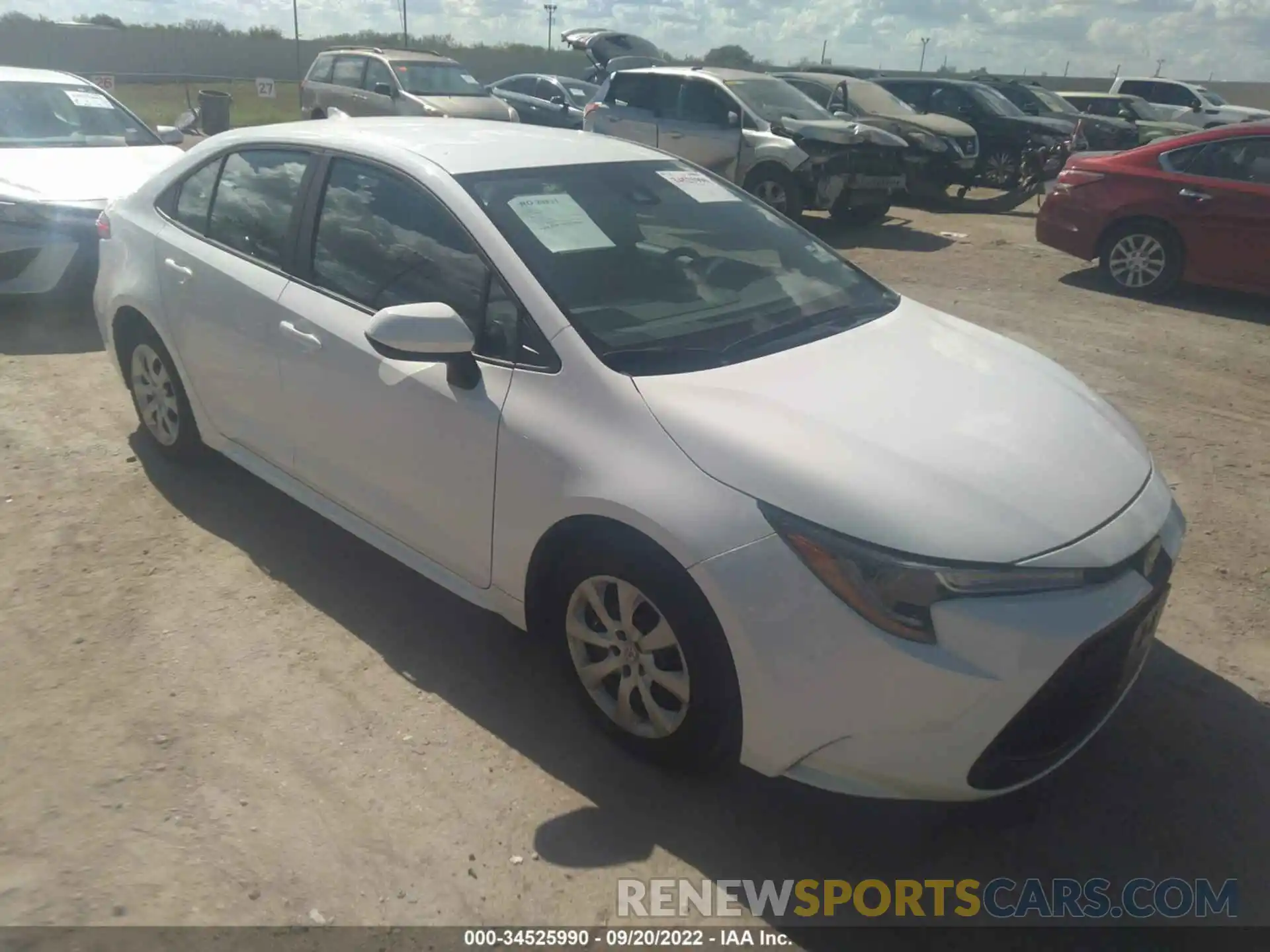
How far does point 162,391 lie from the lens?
4.58 metres

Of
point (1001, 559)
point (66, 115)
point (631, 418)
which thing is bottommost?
point (1001, 559)

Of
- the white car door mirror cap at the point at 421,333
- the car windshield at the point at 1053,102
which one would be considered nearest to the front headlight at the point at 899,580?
the white car door mirror cap at the point at 421,333

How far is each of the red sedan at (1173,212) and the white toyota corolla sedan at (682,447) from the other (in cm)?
601

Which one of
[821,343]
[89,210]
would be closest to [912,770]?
[821,343]

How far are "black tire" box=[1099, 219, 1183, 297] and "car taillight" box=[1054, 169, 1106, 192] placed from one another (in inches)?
19.1

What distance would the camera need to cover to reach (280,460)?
12.9 ft

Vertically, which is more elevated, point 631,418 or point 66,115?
point 66,115

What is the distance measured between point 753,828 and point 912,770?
0.56m

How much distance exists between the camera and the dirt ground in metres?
2.60

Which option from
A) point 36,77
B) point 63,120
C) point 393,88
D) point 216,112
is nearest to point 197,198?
point 63,120

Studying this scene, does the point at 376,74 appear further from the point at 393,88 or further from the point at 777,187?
the point at 777,187

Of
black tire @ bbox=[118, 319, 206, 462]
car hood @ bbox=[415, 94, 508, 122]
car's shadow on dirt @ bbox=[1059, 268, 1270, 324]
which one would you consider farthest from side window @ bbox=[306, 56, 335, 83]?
black tire @ bbox=[118, 319, 206, 462]

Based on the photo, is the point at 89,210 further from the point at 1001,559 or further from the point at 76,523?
the point at 1001,559

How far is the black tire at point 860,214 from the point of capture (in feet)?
38.8
